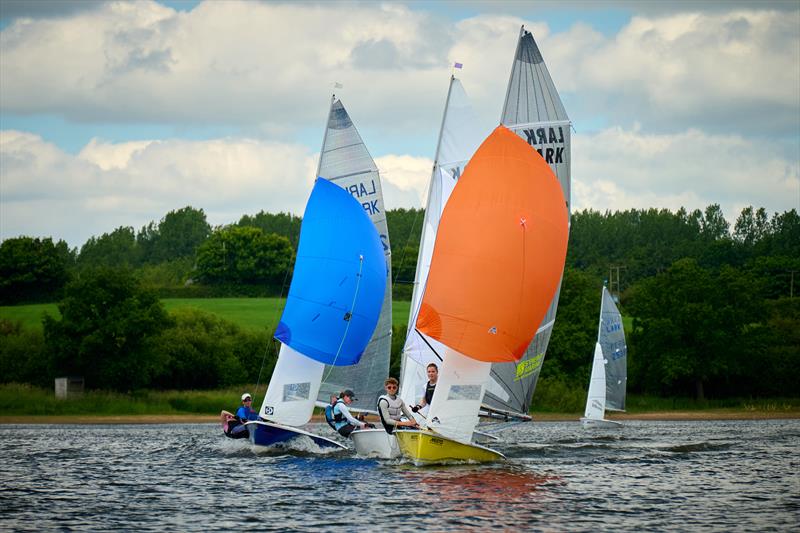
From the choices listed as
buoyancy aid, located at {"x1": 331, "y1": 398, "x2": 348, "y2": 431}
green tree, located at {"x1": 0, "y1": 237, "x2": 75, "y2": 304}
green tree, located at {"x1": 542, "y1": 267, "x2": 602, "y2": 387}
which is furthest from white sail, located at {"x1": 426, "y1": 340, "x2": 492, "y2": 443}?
green tree, located at {"x1": 0, "y1": 237, "x2": 75, "y2": 304}

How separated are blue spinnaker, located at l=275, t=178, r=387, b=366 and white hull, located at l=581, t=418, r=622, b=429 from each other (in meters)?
26.0

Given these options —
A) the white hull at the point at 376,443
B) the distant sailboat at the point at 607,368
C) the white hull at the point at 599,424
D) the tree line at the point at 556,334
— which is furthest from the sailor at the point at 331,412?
the distant sailboat at the point at 607,368

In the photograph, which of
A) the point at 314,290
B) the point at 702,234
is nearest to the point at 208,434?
the point at 314,290

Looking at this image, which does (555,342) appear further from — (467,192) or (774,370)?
(467,192)

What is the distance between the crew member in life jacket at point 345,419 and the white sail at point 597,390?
2996 centimetres

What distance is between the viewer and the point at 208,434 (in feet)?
164

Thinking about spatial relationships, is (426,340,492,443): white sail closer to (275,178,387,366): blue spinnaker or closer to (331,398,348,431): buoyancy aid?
(331,398,348,431): buoyancy aid

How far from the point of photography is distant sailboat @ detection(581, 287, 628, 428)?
2475 inches

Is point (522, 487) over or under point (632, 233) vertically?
under

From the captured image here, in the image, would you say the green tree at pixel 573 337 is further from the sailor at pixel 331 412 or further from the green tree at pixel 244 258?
the green tree at pixel 244 258

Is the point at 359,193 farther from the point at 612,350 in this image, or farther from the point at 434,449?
the point at 612,350

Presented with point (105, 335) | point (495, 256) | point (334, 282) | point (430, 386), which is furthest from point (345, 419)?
point (105, 335)

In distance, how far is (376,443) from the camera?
33.2 meters

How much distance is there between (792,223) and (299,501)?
544 ft
